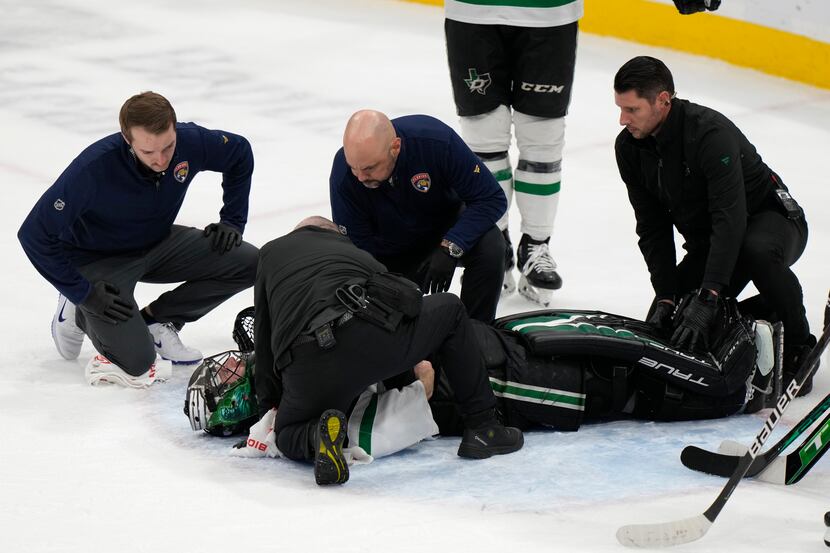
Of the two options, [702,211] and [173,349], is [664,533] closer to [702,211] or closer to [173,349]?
[702,211]

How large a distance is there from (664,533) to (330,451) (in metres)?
0.82

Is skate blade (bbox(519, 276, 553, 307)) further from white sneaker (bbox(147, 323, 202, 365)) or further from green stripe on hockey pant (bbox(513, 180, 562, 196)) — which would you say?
white sneaker (bbox(147, 323, 202, 365))

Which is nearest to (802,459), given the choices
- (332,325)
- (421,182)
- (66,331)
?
(332,325)

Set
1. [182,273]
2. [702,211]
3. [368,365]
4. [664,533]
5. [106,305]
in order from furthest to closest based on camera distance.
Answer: [182,273] < [702,211] < [106,305] < [368,365] < [664,533]

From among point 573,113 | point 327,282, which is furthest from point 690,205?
point 573,113

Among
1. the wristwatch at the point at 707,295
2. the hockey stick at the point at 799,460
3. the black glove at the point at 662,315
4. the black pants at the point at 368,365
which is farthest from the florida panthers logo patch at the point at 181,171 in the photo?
the hockey stick at the point at 799,460

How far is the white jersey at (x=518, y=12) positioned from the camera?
4.62 metres

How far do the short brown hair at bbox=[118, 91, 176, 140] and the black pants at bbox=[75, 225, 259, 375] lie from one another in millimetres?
467

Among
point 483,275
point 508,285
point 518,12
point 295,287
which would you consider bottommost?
point 508,285

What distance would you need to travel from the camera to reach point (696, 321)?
146 inches

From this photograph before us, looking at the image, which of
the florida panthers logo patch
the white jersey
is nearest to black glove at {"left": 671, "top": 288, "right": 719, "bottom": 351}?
the white jersey

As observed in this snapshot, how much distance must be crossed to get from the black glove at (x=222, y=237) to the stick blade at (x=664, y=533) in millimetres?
1895

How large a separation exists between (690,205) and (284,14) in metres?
5.57

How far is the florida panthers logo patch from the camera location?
4.08 m
